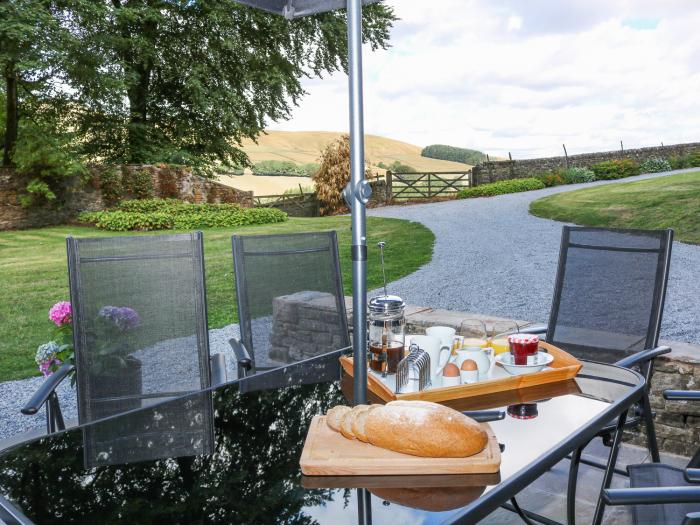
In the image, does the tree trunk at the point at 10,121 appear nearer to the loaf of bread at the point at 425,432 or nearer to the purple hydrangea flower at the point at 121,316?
the purple hydrangea flower at the point at 121,316

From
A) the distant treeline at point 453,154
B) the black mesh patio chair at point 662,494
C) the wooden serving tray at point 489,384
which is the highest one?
the distant treeline at point 453,154

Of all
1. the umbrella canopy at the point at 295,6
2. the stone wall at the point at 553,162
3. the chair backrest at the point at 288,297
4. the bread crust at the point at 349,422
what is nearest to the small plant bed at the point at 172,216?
the stone wall at the point at 553,162

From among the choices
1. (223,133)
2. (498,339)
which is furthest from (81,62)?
(498,339)

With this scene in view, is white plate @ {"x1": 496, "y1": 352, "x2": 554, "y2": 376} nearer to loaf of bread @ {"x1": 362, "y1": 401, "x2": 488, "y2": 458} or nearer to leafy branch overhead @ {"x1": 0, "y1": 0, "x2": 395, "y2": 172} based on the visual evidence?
loaf of bread @ {"x1": 362, "y1": 401, "x2": 488, "y2": 458}

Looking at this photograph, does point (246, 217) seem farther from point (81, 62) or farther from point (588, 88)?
point (588, 88)

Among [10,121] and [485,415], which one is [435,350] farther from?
[10,121]

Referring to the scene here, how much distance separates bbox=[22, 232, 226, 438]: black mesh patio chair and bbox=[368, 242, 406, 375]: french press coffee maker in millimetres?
736

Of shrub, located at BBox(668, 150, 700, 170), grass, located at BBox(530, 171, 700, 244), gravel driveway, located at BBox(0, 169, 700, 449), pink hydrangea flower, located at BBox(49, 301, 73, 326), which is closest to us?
pink hydrangea flower, located at BBox(49, 301, 73, 326)

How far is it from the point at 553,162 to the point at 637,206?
24.4 ft

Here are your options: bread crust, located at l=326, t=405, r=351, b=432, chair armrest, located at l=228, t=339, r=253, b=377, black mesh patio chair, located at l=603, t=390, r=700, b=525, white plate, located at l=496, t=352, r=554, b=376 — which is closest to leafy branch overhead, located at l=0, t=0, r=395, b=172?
chair armrest, located at l=228, t=339, r=253, b=377

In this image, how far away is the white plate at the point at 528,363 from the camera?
170 cm

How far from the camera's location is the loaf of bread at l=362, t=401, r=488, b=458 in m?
1.12

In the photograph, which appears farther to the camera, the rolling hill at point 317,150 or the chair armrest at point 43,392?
the rolling hill at point 317,150

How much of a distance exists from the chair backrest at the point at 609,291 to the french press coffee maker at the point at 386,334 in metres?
1.09
